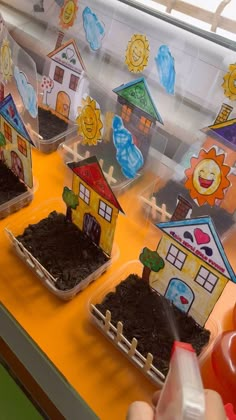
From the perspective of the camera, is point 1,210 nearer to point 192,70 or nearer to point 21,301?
point 21,301

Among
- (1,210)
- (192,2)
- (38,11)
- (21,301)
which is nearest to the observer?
(21,301)

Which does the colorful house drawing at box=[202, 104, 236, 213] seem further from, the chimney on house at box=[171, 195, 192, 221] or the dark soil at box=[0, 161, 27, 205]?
the dark soil at box=[0, 161, 27, 205]

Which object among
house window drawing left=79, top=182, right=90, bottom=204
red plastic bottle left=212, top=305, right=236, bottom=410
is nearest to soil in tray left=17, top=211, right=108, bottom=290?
house window drawing left=79, top=182, right=90, bottom=204

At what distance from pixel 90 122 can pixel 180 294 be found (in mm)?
475

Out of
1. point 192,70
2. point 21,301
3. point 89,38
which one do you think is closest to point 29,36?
point 89,38

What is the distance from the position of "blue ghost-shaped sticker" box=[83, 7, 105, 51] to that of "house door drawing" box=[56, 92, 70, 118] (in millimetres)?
170

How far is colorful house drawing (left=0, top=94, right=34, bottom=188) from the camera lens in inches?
39.6

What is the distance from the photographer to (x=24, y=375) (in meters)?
1.04

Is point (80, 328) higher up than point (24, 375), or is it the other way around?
point (80, 328)

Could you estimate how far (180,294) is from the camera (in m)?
0.89

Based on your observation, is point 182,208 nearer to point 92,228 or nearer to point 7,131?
point 92,228

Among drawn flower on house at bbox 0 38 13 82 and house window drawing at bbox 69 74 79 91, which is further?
house window drawing at bbox 69 74 79 91

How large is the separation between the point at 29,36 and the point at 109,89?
51cm

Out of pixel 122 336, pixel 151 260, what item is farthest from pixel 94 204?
pixel 122 336
